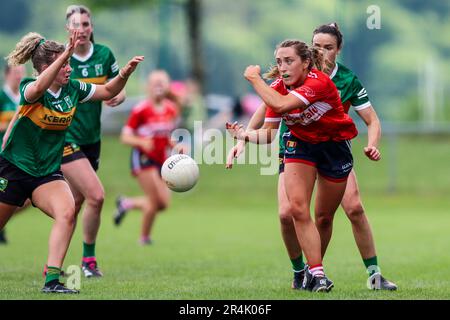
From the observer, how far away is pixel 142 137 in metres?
12.8

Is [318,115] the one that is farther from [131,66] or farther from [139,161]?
[139,161]

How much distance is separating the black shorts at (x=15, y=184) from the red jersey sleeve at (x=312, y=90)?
80.0 inches

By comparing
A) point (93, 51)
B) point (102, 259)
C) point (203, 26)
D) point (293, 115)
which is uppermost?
point (203, 26)

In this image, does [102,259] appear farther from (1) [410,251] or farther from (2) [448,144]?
(2) [448,144]

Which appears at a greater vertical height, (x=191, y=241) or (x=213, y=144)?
(x=213, y=144)

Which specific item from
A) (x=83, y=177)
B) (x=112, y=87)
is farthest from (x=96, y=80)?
(x=112, y=87)

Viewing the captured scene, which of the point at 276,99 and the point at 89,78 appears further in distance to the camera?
the point at 89,78

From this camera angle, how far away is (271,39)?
91.6 ft

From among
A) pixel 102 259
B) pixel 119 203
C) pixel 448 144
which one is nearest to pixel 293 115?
pixel 102 259

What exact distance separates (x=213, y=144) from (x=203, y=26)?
8.70 meters

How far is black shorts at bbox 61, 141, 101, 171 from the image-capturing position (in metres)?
8.48


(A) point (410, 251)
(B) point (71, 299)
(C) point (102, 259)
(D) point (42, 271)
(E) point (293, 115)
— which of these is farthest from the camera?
(A) point (410, 251)

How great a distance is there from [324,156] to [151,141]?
5.81 metres

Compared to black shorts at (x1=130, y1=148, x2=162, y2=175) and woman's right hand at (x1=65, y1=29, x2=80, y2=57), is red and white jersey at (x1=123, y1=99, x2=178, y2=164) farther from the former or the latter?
woman's right hand at (x1=65, y1=29, x2=80, y2=57)
